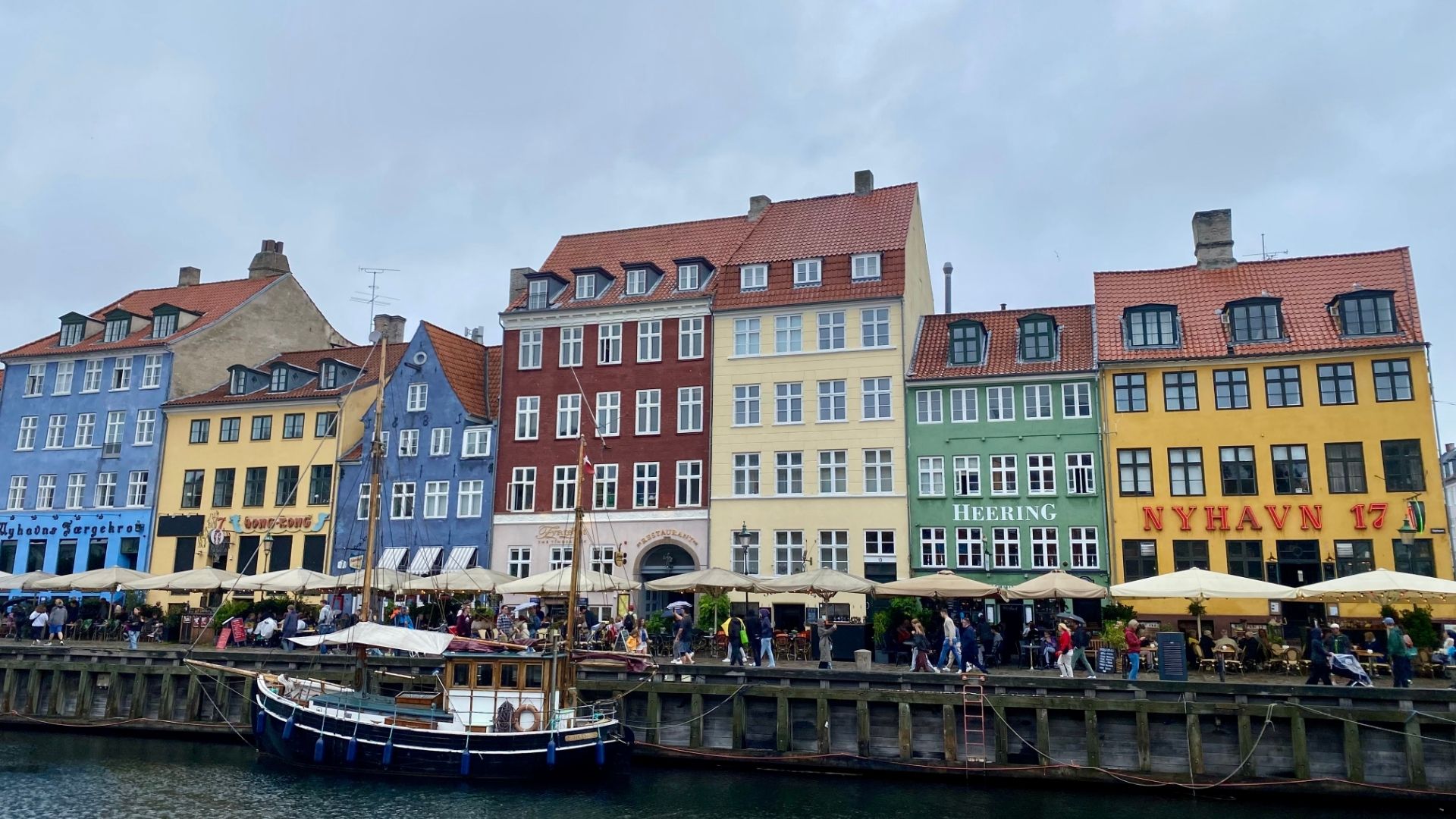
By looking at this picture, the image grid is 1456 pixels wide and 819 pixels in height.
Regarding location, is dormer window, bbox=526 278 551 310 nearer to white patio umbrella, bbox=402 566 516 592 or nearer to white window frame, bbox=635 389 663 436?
white window frame, bbox=635 389 663 436

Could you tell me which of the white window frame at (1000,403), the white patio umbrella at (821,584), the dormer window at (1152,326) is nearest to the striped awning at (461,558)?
the white patio umbrella at (821,584)

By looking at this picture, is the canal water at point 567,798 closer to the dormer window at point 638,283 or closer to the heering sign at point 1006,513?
the heering sign at point 1006,513

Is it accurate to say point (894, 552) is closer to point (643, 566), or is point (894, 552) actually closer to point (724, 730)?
point (643, 566)

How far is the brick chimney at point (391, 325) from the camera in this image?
59.8 m

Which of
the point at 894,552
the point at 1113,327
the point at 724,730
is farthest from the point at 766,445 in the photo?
the point at 724,730

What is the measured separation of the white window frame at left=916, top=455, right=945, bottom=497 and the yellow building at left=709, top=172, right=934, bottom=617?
0.66 m

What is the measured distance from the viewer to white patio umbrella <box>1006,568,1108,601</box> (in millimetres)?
30875

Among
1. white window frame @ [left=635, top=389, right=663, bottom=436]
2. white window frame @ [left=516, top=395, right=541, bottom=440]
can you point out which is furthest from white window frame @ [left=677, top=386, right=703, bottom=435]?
white window frame @ [left=516, top=395, right=541, bottom=440]

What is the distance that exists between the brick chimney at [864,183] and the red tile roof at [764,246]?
0.46m

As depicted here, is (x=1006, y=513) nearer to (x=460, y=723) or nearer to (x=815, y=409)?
(x=815, y=409)

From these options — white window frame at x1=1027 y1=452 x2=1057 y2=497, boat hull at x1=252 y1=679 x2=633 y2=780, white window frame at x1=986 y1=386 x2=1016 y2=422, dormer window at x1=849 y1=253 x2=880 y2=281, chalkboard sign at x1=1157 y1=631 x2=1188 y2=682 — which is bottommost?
boat hull at x1=252 y1=679 x2=633 y2=780

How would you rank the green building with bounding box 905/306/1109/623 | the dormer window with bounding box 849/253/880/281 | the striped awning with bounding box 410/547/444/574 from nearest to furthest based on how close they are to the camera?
1. the green building with bounding box 905/306/1109/623
2. the dormer window with bounding box 849/253/880/281
3. the striped awning with bounding box 410/547/444/574

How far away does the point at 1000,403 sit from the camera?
4247 cm

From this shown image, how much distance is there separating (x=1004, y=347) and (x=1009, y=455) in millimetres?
4529
